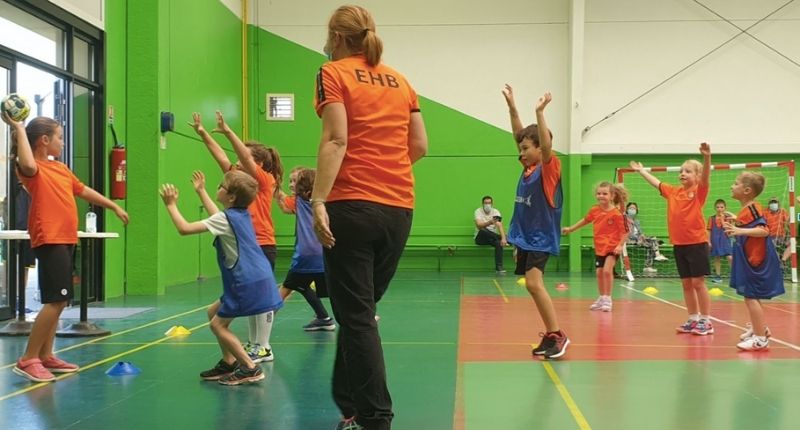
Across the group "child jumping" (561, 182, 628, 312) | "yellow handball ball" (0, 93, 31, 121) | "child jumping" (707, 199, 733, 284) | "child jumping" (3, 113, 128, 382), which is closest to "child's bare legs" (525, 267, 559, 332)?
"child jumping" (3, 113, 128, 382)

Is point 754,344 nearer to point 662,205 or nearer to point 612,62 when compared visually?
point 662,205

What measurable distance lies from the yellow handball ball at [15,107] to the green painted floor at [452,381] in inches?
71.4

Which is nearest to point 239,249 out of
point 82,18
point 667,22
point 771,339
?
point 771,339

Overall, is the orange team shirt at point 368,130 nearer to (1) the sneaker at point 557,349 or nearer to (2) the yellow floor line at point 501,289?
(1) the sneaker at point 557,349

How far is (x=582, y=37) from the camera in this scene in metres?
17.2

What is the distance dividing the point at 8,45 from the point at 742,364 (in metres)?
8.34

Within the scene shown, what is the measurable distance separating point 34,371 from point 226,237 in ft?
5.20

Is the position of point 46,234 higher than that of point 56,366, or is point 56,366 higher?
point 46,234

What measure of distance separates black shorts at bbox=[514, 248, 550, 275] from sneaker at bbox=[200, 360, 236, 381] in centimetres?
228

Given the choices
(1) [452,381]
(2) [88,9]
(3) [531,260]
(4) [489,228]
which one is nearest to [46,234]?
(1) [452,381]

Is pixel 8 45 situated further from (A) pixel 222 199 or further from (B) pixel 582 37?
(B) pixel 582 37

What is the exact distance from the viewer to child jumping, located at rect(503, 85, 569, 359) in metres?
5.58

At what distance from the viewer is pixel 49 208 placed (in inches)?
194

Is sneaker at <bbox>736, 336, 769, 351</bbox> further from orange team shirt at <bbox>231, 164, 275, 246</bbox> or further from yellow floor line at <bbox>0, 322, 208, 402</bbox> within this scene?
yellow floor line at <bbox>0, 322, 208, 402</bbox>
